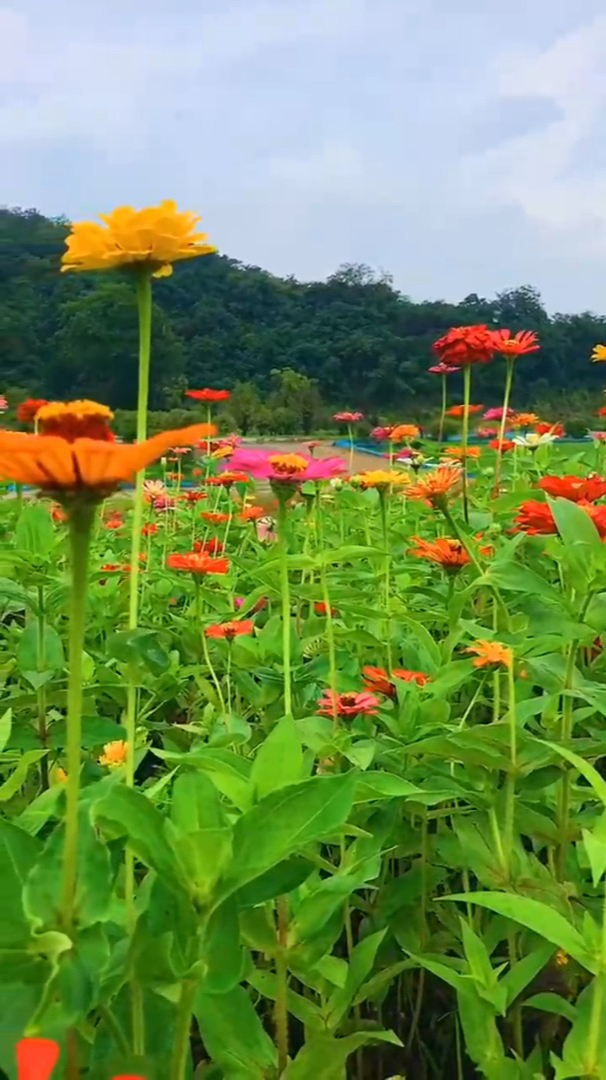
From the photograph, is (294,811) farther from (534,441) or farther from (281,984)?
(534,441)

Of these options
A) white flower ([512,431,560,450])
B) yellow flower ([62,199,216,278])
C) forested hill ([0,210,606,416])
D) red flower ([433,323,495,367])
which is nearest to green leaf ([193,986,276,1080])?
yellow flower ([62,199,216,278])

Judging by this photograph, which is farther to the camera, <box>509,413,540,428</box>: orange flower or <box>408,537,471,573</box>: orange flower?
<box>509,413,540,428</box>: orange flower

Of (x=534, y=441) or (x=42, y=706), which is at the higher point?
(x=534, y=441)

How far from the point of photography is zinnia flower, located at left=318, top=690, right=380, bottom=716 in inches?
28.9

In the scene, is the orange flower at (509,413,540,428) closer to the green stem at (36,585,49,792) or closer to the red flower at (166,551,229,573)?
the red flower at (166,551,229,573)

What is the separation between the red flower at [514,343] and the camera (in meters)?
1.24

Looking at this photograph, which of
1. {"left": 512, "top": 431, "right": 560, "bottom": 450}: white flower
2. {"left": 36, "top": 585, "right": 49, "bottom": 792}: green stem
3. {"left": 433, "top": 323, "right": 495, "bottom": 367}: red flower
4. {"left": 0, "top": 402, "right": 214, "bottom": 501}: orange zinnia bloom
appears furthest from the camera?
{"left": 512, "top": 431, "right": 560, "bottom": 450}: white flower

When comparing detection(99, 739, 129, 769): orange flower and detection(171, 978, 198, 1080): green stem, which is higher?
detection(171, 978, 198, 1080): green stem

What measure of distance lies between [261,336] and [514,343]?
850 cm

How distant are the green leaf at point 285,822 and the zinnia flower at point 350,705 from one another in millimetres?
336

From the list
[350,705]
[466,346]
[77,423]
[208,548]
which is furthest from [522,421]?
[77,423]

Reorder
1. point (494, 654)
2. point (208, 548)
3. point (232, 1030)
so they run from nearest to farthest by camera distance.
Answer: point (232, 1030) < point (494, 654) < point (208, 548)

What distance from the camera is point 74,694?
1.16ft

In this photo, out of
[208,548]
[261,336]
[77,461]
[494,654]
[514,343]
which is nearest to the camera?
[77,461]
